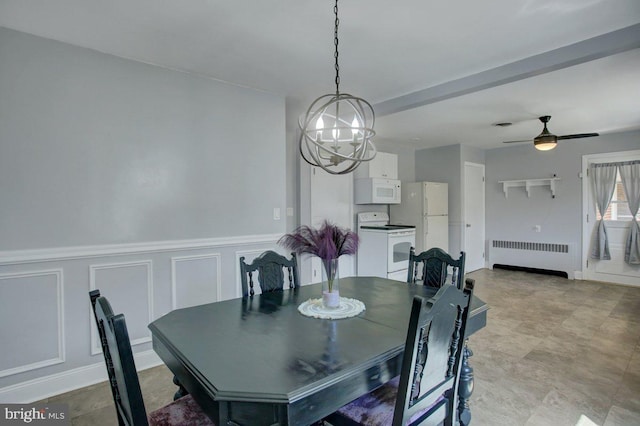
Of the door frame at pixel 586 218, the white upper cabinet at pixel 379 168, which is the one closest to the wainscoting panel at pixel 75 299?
the white upper cabinet at pixel 379 168

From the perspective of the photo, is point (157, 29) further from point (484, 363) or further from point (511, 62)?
point (484, 363)

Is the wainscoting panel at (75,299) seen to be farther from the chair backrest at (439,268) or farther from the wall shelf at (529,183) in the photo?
the wall shelf at (529,183)

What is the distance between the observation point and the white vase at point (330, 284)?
170 centimetres

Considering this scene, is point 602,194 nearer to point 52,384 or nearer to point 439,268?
point 439,268

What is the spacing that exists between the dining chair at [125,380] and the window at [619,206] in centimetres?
661

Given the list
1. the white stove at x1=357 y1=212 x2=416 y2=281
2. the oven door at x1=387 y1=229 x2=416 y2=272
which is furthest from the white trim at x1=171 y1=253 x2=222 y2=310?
the oven door at x1=387 y1=229 x2=416 y2=272

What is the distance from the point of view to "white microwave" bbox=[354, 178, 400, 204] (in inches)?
198

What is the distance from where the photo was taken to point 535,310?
4.06 meters

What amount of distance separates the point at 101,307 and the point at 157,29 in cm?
197

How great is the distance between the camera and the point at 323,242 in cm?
165

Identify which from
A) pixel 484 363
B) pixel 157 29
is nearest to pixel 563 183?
pixel 484 363

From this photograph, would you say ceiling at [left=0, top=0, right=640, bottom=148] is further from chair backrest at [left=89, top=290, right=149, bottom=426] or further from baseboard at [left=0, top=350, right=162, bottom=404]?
baseboard at [left=0, top=350, right=162, bottom=404]

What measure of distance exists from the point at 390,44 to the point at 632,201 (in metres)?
5.17

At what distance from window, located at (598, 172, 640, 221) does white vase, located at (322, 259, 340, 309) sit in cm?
587
